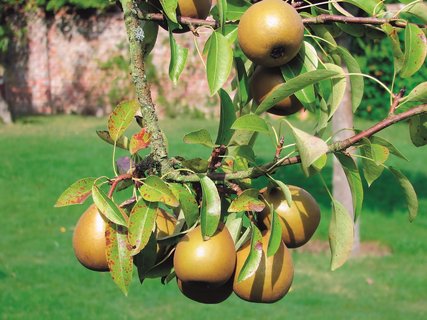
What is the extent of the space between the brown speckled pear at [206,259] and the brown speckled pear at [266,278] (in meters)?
0.03

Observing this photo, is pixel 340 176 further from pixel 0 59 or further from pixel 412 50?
pixel 0 59

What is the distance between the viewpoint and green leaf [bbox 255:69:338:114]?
1.18m

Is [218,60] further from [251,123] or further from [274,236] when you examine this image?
[274,236]

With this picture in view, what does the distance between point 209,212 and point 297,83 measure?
250mm

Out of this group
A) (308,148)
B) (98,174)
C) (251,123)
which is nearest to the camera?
(308,148)

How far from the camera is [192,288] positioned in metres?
1.32

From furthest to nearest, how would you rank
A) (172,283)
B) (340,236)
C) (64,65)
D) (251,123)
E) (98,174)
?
(64,65) → (98,174) → (172,283) → (340,236) → (251,123)

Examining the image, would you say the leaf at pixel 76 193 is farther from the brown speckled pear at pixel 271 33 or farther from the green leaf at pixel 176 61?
the brown speckled pear at pixel 271 33

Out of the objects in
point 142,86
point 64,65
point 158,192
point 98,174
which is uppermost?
point 142,86

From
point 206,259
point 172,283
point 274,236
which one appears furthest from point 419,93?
point 172,283

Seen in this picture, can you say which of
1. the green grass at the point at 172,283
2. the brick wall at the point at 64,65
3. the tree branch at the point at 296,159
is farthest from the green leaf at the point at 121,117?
the brick wall at the point at 64,65

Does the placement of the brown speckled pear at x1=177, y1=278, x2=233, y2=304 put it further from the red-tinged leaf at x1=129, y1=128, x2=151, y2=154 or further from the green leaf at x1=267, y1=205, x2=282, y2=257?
the red-tinged leaf at x1=129, y1=128, x2=151, y2=154

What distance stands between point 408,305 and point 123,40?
33.1 feet

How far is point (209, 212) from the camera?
1.24 m
